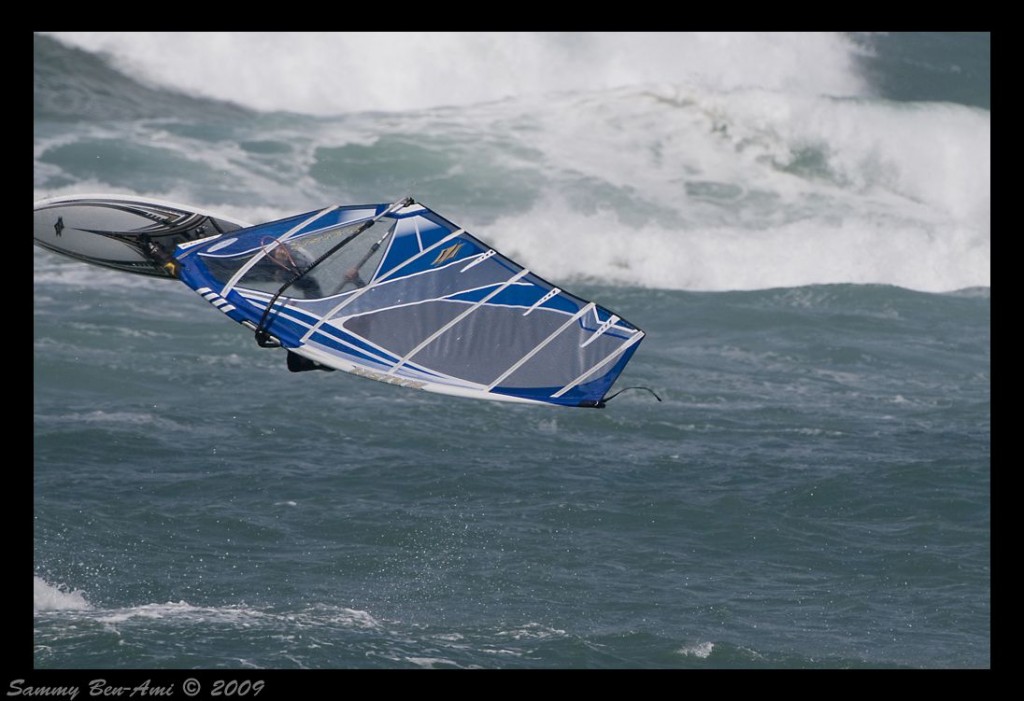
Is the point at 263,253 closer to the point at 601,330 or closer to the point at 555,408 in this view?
the point at 601,330

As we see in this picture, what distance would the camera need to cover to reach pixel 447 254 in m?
11.8

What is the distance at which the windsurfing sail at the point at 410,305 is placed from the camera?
36.7 feet

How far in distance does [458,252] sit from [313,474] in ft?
21.2

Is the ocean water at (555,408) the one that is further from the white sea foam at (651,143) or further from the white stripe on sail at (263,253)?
the white stripe on sail at (263,253)

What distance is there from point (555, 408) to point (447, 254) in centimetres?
870

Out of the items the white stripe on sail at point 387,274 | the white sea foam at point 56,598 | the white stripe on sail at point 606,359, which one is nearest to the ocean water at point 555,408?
the white sea foam at point 56,598

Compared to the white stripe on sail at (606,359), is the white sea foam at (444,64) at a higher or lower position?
higher

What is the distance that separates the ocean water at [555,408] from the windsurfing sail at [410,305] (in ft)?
10.2

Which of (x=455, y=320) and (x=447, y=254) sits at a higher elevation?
(x=447, y=254)

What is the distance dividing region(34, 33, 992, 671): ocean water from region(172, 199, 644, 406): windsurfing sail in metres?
3.12

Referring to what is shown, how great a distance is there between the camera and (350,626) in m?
13.7

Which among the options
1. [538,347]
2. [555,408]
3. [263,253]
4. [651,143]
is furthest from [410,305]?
[651,143]

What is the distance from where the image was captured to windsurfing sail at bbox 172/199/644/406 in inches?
441
